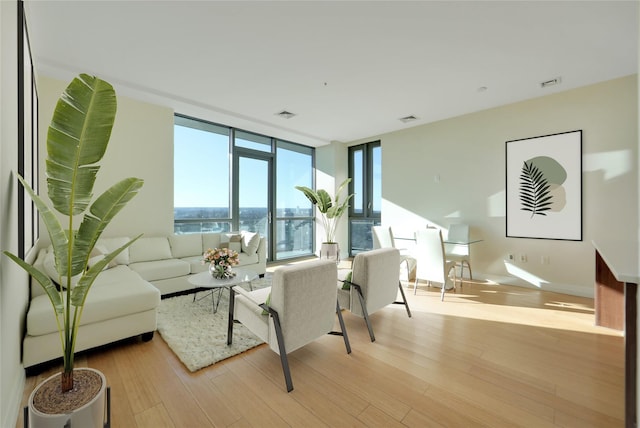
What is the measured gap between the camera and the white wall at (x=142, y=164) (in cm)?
411

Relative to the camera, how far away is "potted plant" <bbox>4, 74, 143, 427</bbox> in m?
1.29

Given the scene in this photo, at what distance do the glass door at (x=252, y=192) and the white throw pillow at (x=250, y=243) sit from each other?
3.00 feet

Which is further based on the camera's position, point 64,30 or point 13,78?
point 64,30

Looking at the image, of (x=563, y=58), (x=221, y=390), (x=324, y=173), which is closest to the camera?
(x=221, y=390)

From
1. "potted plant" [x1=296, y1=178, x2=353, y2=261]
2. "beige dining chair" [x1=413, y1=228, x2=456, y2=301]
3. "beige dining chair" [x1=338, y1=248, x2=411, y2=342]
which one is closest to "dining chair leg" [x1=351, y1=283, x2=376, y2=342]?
"beige dining chair" [x1=338, y1=248, x2=411, y2=342]

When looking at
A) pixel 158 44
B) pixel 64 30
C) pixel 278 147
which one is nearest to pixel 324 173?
pixel 278 147

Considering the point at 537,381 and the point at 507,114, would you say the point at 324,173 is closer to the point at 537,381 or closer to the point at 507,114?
the point at 507,114

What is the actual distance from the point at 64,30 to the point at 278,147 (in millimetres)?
4088

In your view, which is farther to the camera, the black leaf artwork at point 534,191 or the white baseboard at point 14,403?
the black leaf artwork at point 534,191

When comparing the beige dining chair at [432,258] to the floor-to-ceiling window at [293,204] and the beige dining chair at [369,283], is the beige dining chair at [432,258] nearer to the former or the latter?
the beige dining chair at [369,283]

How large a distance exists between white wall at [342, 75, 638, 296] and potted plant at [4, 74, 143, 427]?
4.99 meters

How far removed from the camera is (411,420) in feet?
5.34

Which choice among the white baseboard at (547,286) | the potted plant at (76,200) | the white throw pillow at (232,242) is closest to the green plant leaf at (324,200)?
the white throw pillow at (232,242)

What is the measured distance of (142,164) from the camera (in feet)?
14.4
